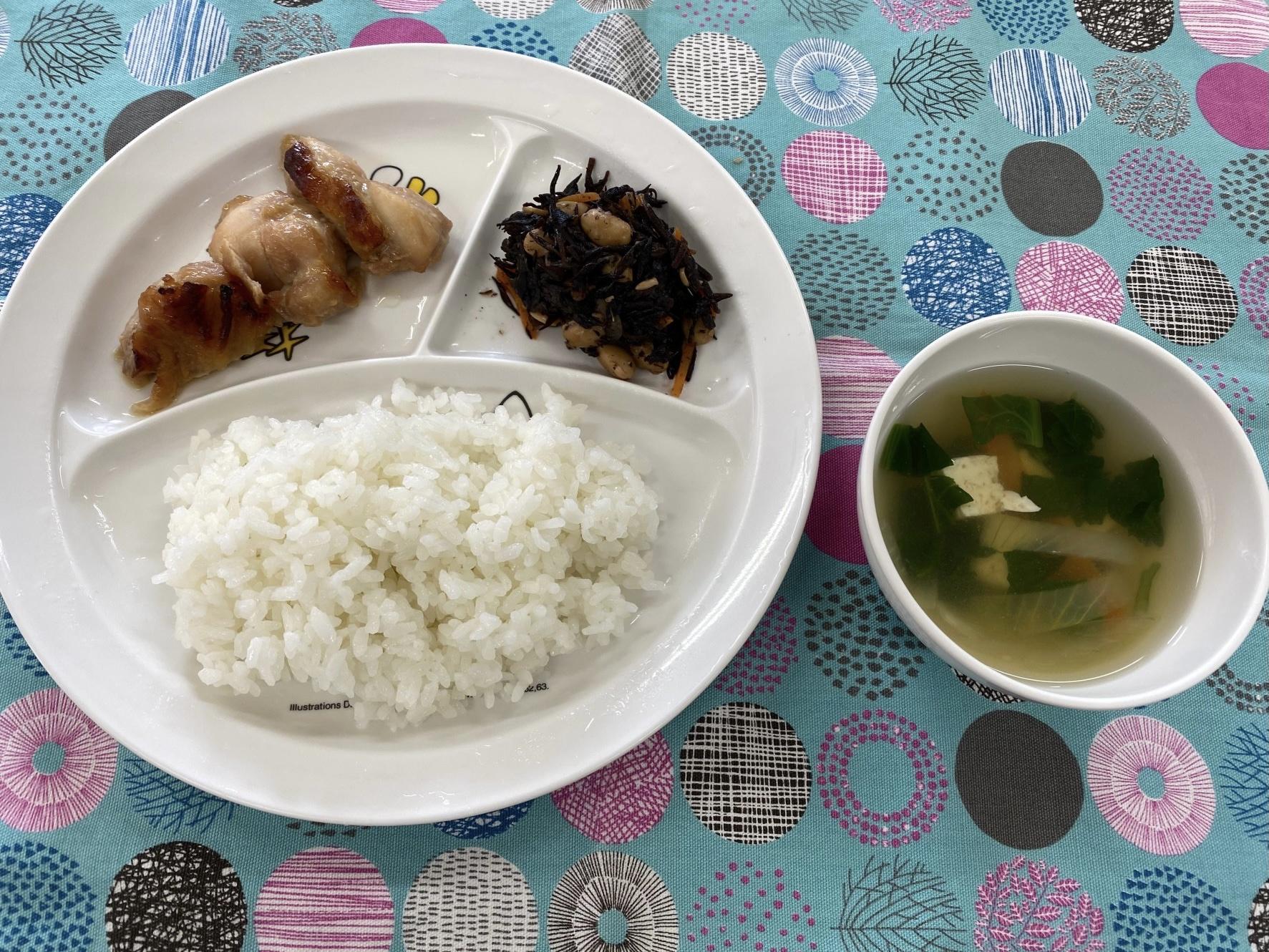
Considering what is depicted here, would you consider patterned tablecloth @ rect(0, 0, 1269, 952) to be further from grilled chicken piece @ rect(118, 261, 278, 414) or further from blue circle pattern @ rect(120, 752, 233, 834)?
grilled chicken piece @ rect(118, 261, 278, 414)

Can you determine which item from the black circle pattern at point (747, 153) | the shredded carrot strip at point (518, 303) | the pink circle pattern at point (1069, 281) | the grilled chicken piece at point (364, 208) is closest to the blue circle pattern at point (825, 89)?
the black circle pattern at point (747, 153)

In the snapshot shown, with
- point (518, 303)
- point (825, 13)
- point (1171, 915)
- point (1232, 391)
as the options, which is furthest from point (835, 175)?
point (1171, 915)

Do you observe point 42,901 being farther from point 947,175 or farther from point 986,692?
point 947,175

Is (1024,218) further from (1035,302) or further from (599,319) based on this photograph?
(599,319)

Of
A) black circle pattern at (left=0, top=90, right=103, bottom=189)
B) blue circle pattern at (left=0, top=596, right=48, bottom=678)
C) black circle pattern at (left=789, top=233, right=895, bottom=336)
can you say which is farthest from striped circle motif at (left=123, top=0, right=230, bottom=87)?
black circle pattern at (left=789, top=233, right=895, bottom=336)

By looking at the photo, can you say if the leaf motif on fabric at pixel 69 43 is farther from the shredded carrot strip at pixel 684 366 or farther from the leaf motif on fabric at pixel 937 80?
the leaf motif on fabric at pixel 937 80

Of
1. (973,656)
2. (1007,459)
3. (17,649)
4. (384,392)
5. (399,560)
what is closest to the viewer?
(973,656)
